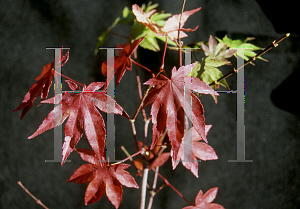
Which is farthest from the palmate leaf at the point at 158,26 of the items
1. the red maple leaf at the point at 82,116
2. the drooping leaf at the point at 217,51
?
the red maple leaf at the point at 82,116

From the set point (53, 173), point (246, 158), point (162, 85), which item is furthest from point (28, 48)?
point (246, 158)

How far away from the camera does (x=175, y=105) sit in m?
0.41

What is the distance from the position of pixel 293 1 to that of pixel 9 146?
4.95 ft

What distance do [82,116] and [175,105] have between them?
Answer: 20cm

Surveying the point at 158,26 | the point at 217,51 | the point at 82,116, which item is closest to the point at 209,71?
the point at 217,51

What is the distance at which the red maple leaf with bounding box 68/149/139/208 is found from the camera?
47cm

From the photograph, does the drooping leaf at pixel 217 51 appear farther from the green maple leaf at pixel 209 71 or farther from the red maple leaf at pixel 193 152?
the red maple leaf at pixel 193 152

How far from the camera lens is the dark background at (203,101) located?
912 mm

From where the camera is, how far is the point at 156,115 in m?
0.40

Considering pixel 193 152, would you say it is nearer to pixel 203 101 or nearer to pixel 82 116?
pixel 82 116

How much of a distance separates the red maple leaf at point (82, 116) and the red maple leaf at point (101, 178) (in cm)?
9

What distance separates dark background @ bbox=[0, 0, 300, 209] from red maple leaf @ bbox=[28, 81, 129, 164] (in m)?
0.51

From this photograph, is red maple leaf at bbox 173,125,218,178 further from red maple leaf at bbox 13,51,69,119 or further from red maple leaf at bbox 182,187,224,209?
red maple leaf at bbox 13,51,69,119

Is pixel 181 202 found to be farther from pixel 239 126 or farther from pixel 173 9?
pixel 173 9
